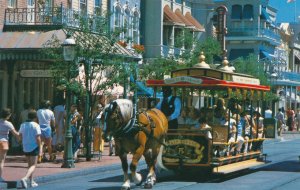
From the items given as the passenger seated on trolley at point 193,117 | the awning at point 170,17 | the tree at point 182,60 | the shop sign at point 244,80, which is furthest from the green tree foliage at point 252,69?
the passenger seated on trolley at point 193,117

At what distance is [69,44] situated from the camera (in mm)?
20609

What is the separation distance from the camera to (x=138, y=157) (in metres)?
15.6

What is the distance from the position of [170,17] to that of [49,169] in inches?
1060

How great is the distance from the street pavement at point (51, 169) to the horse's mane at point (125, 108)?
3.16 m

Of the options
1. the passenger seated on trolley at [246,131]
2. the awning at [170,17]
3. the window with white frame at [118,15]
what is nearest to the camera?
the passenger seated on trolley at [246,131]

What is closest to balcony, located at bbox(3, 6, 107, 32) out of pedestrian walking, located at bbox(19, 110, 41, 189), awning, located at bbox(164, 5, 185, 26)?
pedestrian walking, located at bbox(19, 110, 41, 189)

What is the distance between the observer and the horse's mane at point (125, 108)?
598 inches

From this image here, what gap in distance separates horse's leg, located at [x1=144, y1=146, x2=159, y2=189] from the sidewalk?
2919mm

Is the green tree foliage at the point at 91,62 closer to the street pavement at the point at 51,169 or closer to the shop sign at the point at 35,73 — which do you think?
the street pavement at the point at 51,169

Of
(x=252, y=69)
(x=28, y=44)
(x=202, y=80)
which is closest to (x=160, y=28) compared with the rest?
(x=252, y=69)

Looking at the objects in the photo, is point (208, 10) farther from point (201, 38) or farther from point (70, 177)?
point (70, 177)

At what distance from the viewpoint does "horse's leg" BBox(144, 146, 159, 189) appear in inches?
643

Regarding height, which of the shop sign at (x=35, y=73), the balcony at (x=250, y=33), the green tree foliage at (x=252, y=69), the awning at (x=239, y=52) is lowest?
the shop sign at (x=35, y=73)

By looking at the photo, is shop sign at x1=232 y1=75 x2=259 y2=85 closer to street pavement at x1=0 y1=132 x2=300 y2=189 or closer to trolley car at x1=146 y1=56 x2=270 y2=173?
trolley car at x1=146 y1=56 x2=270 y2=173
